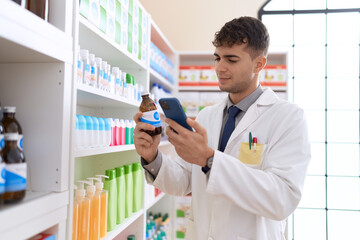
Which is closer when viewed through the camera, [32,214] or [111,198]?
[32,214]

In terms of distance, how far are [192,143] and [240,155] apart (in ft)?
1.46

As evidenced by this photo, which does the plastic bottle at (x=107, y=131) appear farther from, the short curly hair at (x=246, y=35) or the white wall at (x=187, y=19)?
the white wall at (x=187, y=19)

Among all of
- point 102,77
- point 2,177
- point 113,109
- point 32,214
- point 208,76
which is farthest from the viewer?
point 208,76

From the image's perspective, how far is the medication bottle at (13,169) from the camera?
1014 millimetres

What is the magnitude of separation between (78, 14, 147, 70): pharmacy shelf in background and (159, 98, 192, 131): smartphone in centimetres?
61

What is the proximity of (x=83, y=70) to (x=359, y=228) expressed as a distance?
4.85 meters

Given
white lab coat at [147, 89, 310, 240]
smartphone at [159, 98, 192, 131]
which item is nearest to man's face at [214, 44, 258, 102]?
white lab coat at [147, 89, 310, 240]

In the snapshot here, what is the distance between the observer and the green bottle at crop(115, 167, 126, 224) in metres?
2.28

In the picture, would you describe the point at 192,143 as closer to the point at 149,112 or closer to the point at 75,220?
the point at 149,112

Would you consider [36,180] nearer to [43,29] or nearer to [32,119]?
[32,119]

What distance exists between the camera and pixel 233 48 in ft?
6.09

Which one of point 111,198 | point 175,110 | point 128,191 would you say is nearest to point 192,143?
point 175,110

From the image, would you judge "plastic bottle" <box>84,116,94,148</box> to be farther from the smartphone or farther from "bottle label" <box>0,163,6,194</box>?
"bottle label" <box>0,163,6,194</box>

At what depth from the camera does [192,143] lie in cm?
141
